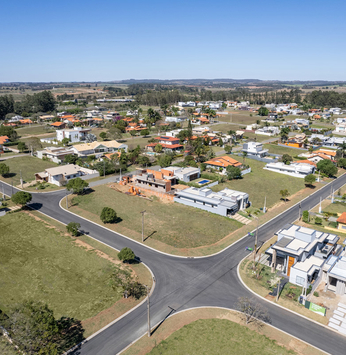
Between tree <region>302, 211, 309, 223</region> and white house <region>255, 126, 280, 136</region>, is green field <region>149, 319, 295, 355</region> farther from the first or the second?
white house <region>255, 126, 280, 136</region>

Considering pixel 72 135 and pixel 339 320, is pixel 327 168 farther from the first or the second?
pixel 72 135

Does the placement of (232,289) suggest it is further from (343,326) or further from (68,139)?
(68,139)

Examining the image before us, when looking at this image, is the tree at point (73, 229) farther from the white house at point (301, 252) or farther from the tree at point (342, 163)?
the tree at point (342, 163)

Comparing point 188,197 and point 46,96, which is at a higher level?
point 46,96

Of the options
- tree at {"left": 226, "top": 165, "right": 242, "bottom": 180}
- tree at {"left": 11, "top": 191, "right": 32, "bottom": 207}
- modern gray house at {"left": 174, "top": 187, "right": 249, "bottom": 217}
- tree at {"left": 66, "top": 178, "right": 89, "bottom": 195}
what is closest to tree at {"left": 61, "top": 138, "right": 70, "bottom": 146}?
tree at {"left": 66, "top": 178, "right": 89, "bottom": 195}

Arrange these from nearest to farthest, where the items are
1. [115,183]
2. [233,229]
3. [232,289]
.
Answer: [232,289]
[233,229]
[115,183]

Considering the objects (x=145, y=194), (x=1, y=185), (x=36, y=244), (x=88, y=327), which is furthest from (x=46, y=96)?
(x=88, y=327)
